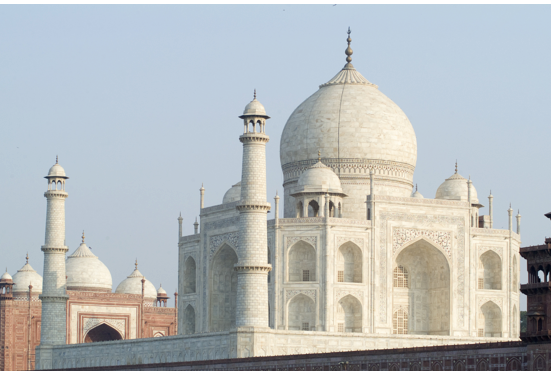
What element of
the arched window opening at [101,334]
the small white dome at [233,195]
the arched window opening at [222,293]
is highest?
the small white dome at [233,195]

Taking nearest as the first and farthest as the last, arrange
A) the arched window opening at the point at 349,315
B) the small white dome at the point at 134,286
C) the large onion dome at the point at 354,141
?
the arched window opening at the point at 349,315 < the large onion dome at the point at 354,141 < the small white dome at the point at 134,286

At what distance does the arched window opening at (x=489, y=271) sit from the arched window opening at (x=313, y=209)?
484cm

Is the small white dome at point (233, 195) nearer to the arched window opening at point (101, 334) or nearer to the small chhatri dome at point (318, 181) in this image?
the small chhatri dome at point (318, 181)

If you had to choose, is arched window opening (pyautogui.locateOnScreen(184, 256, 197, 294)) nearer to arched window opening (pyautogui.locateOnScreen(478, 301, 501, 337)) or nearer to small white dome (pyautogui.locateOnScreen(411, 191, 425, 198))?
small white dome (pyautogui.locateOnScreen(411, 191, 425, 198))

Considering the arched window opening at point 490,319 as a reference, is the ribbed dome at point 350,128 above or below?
above

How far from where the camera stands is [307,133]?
113 feet

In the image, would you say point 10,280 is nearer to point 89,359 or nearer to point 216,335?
point 89,359

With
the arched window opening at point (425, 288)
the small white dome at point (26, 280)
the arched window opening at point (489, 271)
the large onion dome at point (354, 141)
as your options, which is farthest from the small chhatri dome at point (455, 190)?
the small white dome at point (26, 280)

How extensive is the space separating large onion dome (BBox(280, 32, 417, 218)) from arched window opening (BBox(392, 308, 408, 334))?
3.29 m

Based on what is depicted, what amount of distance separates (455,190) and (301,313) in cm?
614

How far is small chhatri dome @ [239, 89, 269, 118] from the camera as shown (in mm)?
28203

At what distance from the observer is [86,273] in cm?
4525

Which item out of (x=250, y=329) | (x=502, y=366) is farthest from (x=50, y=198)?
(x=502, y=366)

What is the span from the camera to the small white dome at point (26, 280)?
151 feet
